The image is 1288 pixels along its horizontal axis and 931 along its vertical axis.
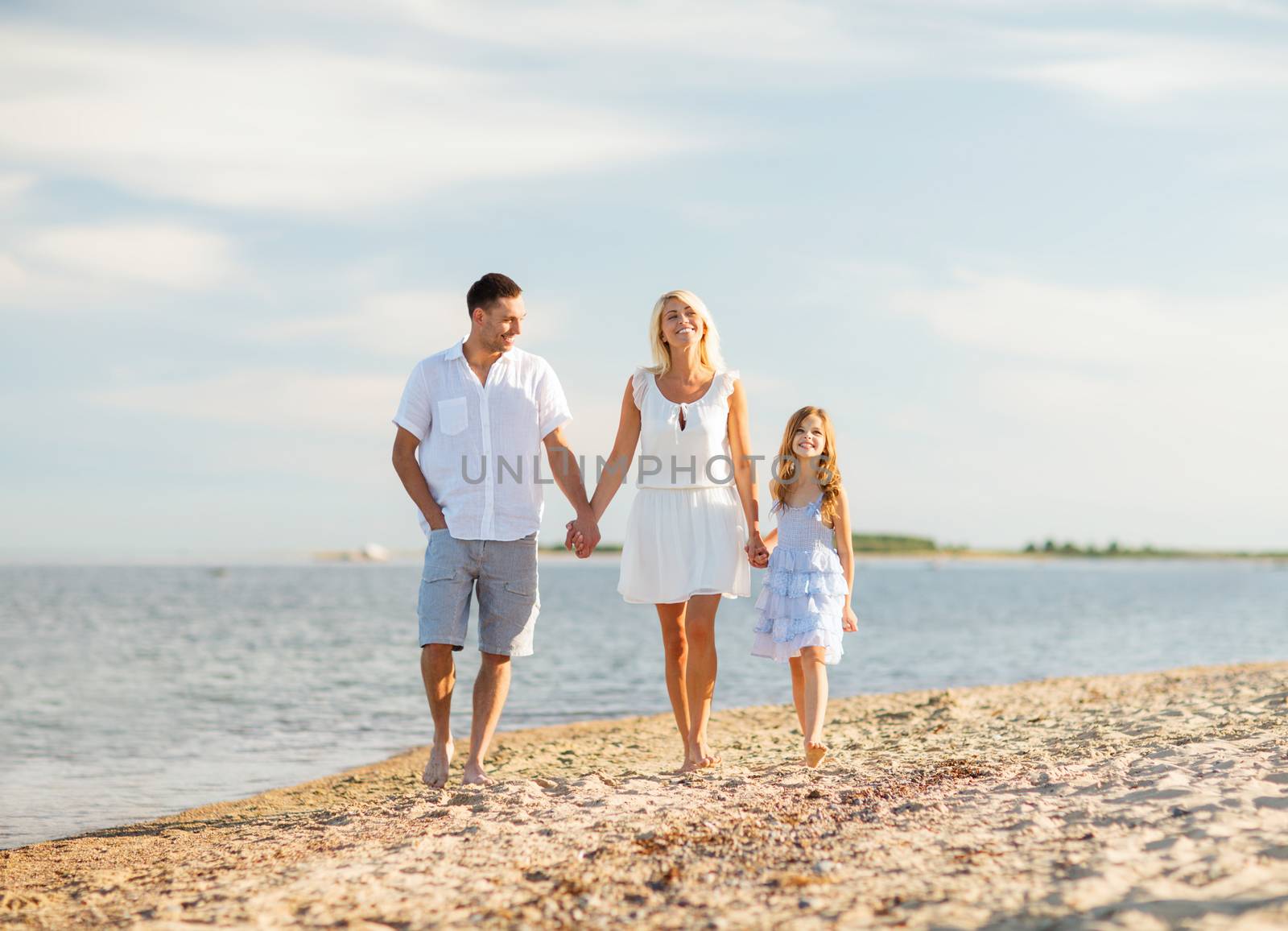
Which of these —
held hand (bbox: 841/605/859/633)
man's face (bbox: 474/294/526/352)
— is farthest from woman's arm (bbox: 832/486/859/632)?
man's face (bbox: 474/294/526/352)

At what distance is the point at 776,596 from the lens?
5160mm

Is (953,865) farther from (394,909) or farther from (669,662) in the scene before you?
(669,662)

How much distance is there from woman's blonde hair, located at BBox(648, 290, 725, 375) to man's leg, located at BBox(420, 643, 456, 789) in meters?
1.62

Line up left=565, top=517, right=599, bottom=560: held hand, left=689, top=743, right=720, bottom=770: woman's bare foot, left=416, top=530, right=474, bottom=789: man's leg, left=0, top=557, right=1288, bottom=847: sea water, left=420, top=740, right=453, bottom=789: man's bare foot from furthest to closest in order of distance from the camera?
1. left=0, top=557, right=1288, bottom=847: sea water
2. left=565, top=517, right=599, bottom=560: held hand
3. left=689, top=743, right=720, bottom=770: woman's bare foot
4. left=420, top=740, right=453, bottom=789: man's bare foot
5. left=416, top=530, right=474, bottom=789: man's leg

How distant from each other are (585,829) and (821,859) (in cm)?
93

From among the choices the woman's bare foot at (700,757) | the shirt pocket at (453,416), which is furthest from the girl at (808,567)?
the shirt pocket at (453,416)

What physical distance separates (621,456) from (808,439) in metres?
0.89

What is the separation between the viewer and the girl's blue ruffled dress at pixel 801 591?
5059mm

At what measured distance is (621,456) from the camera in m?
5.29

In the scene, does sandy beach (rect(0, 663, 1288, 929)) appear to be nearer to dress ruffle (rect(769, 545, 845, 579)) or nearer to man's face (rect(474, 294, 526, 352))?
dress ruffle (rect(769, 545, 845, 579))

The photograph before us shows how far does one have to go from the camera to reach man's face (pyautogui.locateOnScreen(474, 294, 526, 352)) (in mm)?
5004

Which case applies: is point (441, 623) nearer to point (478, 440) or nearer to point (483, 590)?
point (483, 590)

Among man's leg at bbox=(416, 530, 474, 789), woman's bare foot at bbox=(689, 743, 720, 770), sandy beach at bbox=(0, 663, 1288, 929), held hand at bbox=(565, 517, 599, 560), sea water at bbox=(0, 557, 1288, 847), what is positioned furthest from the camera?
sea water at bbox=(0, 557, 1288, 847)

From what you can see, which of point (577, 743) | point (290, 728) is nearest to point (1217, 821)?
point (577, 743)
